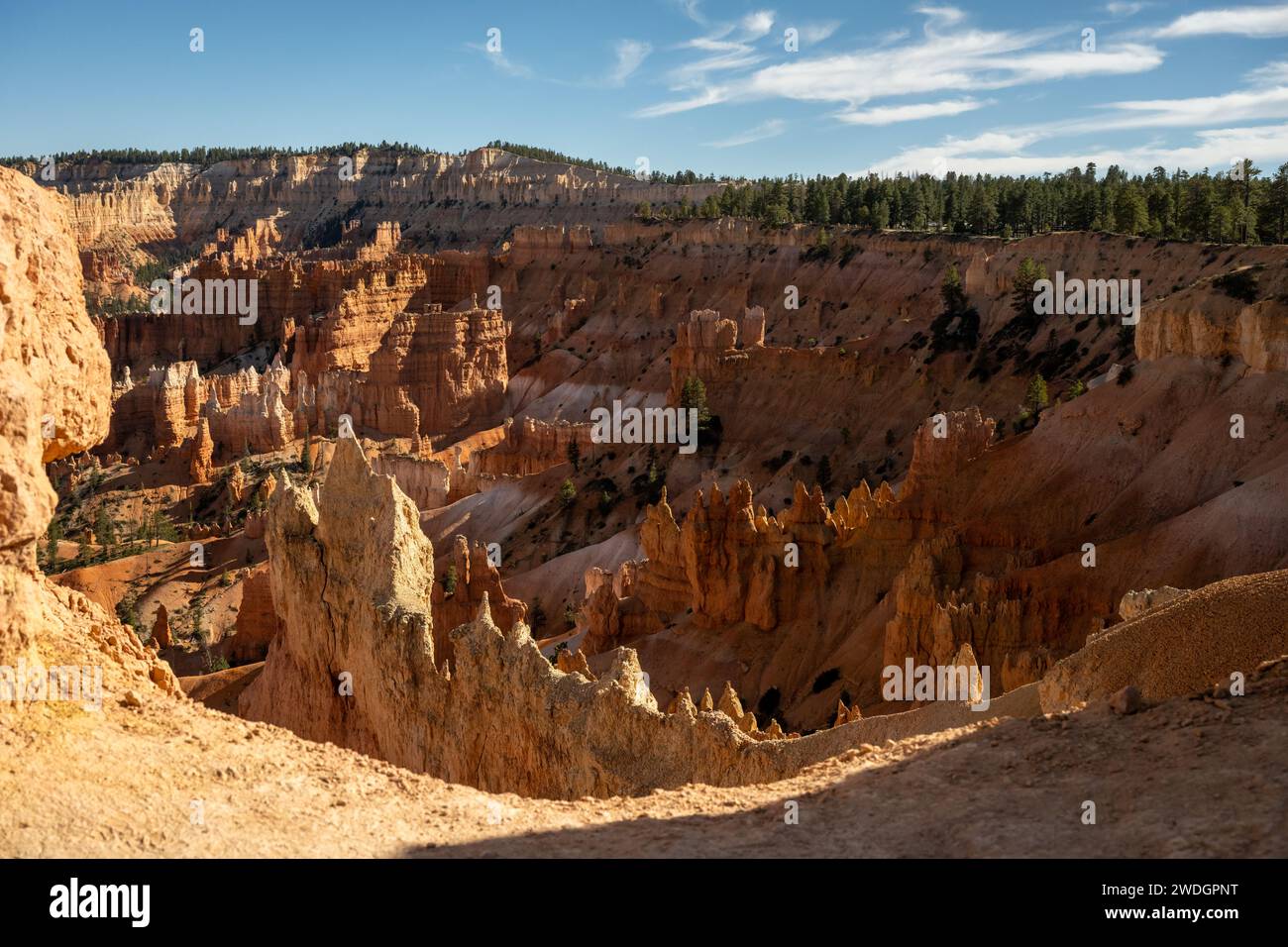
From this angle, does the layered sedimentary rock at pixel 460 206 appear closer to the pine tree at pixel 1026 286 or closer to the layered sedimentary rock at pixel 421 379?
the layered sedimentary rock at pixel 421 379

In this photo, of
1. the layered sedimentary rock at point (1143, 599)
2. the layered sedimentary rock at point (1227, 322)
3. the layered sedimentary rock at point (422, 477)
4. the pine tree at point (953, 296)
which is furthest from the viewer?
the pine tree at point (953, 296)

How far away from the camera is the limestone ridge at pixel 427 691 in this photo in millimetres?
18906

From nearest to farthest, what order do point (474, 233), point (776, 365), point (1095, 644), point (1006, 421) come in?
point (1095, 644)
point (1006, 421)
point (776, 365)
point (474, 233)

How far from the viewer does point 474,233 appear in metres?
173

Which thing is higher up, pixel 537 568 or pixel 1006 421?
pixel 1006 421

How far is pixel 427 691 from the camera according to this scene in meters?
22.5

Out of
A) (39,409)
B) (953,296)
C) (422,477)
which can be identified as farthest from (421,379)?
(39,409)

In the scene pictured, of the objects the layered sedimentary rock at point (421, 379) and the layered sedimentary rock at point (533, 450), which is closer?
the layered sedimentary rock at point (533, 450)

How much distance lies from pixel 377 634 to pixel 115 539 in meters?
50.2

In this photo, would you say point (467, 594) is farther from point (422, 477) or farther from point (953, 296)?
point (953, 296)

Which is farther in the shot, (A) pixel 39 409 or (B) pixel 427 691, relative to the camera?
(B) pixel 427 691

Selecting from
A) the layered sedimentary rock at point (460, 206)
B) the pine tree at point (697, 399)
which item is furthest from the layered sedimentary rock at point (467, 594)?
the layered sedimentary rock at point (460, 206)

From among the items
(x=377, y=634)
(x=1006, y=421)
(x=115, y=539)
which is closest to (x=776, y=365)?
(x=1006, y=421)
